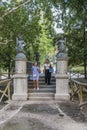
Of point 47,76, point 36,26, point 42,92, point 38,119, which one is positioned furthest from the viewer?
Answer: point 36,26

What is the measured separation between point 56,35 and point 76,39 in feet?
7.82

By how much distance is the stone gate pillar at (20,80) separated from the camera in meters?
16.0

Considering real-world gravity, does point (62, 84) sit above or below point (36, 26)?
below

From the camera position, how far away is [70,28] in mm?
25547

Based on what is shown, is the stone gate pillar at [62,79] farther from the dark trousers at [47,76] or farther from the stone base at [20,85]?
the dark trousers at [47,76]

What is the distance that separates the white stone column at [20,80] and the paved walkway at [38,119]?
8.45ft

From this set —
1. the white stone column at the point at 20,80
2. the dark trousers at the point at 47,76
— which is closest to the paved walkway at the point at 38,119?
the white stone column at the point at 20,80

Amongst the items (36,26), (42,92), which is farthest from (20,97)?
(36,26)

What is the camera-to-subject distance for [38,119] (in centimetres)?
1044

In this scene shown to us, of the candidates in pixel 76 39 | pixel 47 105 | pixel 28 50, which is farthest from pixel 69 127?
pixel 28 50

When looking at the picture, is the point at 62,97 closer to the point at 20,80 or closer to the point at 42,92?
the point at 42,92

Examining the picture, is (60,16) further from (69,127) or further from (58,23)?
(69,127)

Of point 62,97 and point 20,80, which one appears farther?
point 20,80

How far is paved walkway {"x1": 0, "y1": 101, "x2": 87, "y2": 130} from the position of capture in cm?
929
